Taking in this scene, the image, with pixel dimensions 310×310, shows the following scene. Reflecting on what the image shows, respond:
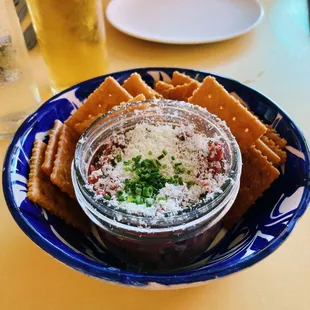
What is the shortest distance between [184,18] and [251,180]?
0.76 meters

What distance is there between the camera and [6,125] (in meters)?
1.03

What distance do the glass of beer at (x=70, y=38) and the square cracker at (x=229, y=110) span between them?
0.36 m

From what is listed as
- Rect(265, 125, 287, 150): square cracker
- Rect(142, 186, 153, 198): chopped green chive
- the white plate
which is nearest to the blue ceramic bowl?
Rect(265, 125, 287, 150): square cracker

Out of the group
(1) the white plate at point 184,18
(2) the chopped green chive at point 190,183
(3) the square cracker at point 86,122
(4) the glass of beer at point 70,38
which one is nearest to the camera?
(2) the chopped green chive at point 190,183

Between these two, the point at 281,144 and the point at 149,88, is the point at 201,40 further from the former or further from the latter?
the point at 281,144

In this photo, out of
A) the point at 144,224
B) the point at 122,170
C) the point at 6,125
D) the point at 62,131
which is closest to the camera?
the point at 144,224

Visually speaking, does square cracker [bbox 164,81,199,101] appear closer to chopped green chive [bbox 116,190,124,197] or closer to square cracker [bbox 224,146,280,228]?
square cracker [bbox 224,146,280,228]

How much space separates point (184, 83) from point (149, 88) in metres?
0.08

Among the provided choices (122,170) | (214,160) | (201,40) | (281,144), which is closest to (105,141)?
(122,170)

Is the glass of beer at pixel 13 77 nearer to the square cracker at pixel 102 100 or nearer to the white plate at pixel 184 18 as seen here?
the square cracker at pixel 102 100

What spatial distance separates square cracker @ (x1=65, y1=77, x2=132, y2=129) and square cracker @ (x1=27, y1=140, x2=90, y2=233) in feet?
0.32

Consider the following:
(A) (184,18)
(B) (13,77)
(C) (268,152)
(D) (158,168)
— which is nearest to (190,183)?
(D) (158,168)

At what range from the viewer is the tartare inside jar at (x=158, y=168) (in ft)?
2.25

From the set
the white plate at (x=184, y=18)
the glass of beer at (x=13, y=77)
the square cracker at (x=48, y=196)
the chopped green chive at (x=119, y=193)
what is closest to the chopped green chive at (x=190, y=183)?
the chopped green chive at (x=119, y=193)
